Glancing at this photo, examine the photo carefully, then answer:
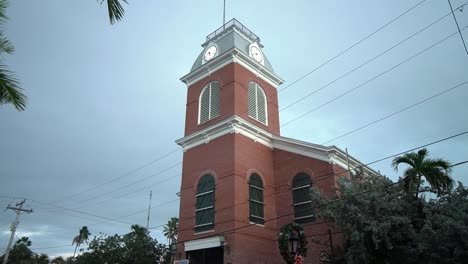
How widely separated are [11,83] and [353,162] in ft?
79.0

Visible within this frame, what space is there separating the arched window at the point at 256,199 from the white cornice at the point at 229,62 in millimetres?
8971

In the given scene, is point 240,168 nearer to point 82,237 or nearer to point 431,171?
point 431,171

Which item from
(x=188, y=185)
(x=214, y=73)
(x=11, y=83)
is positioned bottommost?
(x=11, y=83)

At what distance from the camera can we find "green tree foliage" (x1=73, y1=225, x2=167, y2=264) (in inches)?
1219

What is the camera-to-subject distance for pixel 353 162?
26.4 metres

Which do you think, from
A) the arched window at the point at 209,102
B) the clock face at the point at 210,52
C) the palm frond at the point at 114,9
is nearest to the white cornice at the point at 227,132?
the arched window at the point at 209,102

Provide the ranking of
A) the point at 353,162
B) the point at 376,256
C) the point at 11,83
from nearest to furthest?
the point at 11,83 < the point at 376,256 < the point at 353,162

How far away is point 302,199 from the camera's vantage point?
80.5ft

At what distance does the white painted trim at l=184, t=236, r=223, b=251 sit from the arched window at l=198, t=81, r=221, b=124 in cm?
908

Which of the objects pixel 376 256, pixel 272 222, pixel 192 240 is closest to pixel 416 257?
pixel 376 256

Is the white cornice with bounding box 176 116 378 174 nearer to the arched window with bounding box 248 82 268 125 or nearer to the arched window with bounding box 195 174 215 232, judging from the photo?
the arched window with bounding box 248 82 268 125

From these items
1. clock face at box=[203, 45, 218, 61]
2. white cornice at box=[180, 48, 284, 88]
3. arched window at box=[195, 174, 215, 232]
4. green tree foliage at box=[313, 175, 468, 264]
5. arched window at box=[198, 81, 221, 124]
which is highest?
clock face at box=[203, 45, 218, 61]

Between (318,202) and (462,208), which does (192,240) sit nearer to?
(318,202)

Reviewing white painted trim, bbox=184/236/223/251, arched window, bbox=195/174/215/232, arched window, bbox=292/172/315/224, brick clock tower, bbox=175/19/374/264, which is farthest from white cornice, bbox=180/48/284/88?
white painted trim, bbox=184/236/223/251
